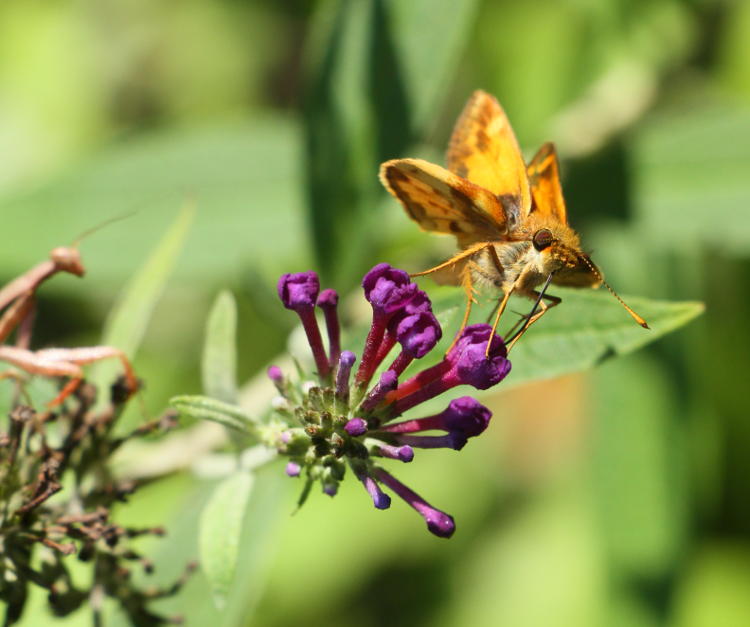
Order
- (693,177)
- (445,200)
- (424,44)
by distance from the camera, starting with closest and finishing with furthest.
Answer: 1. (445,200)
2. (424,44)
3. (693,177)

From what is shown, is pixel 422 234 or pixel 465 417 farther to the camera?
pixel 422 234

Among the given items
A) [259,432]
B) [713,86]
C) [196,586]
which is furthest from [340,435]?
[713,86]

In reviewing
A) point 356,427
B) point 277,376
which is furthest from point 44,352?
point 356,427

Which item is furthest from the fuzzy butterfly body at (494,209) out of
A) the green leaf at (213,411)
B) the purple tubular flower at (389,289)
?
the green leaf at (213,411)

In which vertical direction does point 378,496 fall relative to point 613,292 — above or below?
below

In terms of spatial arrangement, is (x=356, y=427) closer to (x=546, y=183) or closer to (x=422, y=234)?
(x=546, y=183)

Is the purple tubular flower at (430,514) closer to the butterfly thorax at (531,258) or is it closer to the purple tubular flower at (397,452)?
the purple tubular flower at (397,452)

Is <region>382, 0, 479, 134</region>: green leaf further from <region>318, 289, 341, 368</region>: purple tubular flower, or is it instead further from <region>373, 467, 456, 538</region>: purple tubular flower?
<region>373, 467, 456, 538</region>: purple tubular flower
